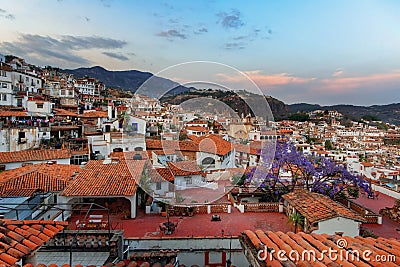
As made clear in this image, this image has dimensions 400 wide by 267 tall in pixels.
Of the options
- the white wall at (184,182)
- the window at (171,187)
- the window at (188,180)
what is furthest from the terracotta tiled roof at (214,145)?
the window at (171,187)

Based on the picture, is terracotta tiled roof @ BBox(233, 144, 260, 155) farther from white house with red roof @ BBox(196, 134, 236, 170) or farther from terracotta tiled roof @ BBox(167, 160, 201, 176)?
terracotta tiled roof @ BBox(167, 160, 201, 176)

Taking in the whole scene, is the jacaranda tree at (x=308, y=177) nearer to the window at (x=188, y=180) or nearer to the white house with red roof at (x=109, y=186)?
the window at (x=188, y=180)

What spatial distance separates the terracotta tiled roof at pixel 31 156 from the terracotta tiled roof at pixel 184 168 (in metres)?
6.17

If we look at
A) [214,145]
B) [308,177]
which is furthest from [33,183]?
[308,177]

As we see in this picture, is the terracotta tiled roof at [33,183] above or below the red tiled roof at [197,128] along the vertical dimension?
below

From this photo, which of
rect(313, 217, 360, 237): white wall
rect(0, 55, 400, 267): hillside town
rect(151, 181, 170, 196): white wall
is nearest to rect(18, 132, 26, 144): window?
rect(0, 55, 400, 267): hillside town

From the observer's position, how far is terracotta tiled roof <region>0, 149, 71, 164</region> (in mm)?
14798

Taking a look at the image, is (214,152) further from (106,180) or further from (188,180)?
(106,180)

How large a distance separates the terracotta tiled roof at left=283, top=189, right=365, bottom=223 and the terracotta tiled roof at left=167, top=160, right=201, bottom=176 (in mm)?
4512

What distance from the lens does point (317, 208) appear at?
848cm

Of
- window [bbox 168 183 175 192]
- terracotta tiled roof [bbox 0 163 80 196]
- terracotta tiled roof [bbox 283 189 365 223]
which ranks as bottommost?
window [bbox 168 183 175 192]

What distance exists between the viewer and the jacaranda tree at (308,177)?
1158 cm

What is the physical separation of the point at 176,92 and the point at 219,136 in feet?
16.6

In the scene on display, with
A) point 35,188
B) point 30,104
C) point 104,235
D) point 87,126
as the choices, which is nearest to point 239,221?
point 104,235
